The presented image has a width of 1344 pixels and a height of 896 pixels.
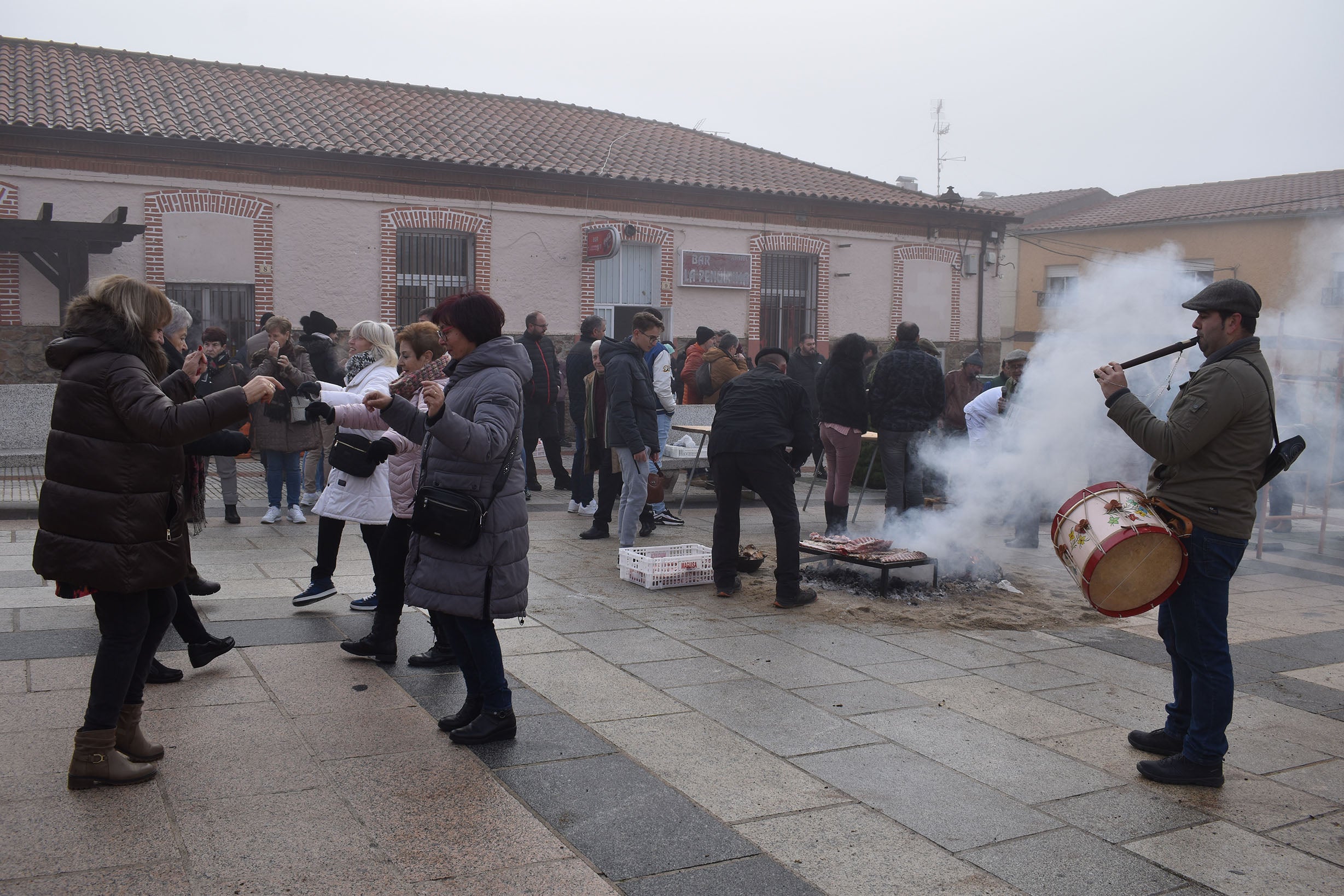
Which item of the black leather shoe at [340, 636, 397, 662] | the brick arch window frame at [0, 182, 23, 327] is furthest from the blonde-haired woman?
the brick arch window frame at [0, 182, 23, 327]

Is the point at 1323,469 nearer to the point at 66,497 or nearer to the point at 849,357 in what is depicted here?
the point at 849,357

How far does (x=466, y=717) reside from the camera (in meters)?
4.40

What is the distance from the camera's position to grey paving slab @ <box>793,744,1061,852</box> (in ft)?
12.0

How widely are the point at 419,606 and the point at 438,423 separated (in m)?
0.82

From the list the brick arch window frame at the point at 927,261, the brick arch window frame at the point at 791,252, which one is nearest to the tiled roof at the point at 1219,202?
the brick arch window frame at the point at 927,261

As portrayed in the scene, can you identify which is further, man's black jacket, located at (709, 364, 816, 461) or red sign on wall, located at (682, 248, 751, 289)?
red sign on wall, located at (682, 248, 751, 289)

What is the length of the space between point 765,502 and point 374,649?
9.32ft

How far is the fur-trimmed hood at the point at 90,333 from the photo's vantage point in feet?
12.0

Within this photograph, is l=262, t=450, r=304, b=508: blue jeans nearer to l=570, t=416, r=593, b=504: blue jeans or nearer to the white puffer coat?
l=570, t=416, r=593, b=504: blue jeans

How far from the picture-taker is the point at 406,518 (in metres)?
5.41

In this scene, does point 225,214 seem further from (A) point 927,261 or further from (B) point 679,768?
(B) point 679,768

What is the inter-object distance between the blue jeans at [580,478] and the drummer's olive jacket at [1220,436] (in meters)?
6.97

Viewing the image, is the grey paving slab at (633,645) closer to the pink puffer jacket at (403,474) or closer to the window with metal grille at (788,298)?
the pink puffer jacket at (403,474)

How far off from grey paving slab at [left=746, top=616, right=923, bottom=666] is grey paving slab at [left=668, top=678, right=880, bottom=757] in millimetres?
745
